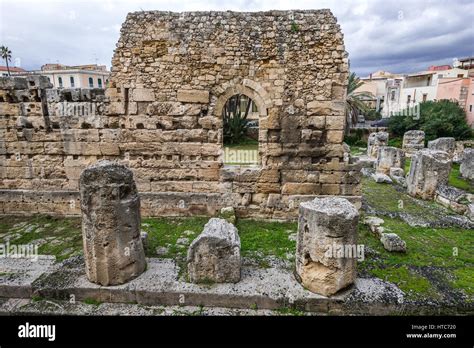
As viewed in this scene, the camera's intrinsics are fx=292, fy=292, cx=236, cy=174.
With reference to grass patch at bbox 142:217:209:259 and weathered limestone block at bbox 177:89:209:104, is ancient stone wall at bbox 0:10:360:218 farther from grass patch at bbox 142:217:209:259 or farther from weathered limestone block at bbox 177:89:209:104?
grass patch at bbox 142:217:209:259

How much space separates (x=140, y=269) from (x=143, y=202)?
276 cm

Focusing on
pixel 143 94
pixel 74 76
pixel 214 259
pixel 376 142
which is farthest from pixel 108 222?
pixel 74 76

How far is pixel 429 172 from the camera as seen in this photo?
345 inches

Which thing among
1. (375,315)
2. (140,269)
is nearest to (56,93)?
(140,269)

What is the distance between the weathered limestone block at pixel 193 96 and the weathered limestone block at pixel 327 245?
373 centimetres

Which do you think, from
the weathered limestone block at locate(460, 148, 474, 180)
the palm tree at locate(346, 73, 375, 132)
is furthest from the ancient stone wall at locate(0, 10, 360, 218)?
the palm tree at locate(346, 73, 375, 132)

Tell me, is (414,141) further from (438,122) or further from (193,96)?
(193,96)

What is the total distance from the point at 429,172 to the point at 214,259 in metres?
7.55

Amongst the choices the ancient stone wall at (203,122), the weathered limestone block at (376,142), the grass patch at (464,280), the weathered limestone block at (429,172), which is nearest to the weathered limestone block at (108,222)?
the ancient stone wall at (203,122)

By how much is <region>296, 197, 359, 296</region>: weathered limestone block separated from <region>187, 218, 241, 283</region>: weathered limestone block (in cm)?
109

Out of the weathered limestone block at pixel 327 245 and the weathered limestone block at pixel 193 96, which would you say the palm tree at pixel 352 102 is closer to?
the weathered limestone block at pixel 193 96

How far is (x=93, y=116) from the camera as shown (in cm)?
713

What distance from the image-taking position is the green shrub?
20844mm
